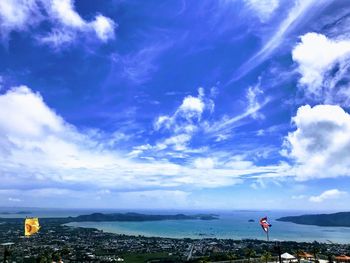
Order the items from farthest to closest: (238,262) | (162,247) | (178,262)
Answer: (162,247), (178,262), (238,262)

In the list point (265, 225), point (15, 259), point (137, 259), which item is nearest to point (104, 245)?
point (137, 259)

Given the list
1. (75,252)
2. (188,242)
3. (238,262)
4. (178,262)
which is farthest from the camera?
(188,242)

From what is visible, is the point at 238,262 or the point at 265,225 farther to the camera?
the point at 238,262

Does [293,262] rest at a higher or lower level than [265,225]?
lower

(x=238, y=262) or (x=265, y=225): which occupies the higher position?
(x=265, y=225)

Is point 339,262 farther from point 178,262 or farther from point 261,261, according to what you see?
point 178,262

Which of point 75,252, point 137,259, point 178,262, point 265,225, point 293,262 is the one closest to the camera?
point 265,225

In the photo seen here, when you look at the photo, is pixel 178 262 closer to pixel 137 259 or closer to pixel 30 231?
pixel 137 259

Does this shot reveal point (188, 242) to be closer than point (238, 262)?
No

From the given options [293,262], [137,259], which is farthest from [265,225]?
[137,259]
